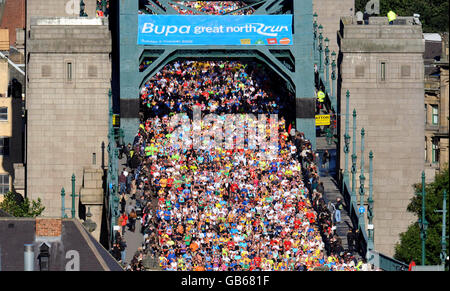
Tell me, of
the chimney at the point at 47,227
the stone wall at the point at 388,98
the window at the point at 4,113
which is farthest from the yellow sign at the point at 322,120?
the chimney at the point at 47,227

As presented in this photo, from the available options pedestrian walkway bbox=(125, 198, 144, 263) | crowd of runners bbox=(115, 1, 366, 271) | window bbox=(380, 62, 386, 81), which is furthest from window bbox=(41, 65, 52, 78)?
window bbox=(380, 62, 386, 81)

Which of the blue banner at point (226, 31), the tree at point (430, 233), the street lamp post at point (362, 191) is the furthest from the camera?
the blue banner at point (226, 31)

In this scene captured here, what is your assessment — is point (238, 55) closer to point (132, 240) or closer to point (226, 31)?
point (226, 31)

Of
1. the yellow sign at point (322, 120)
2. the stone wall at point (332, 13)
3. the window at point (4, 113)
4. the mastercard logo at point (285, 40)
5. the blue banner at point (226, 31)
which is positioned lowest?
the yellow sign at point (322, 120)

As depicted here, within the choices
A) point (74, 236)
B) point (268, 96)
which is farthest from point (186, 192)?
point (74, 236)

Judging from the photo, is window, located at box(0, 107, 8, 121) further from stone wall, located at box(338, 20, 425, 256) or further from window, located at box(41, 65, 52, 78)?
stone wall, located at box(338, 20, 425, 256)

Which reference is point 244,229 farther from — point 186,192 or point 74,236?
point 74,236

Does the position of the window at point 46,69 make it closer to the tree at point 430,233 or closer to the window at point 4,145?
the window at point 4,145
